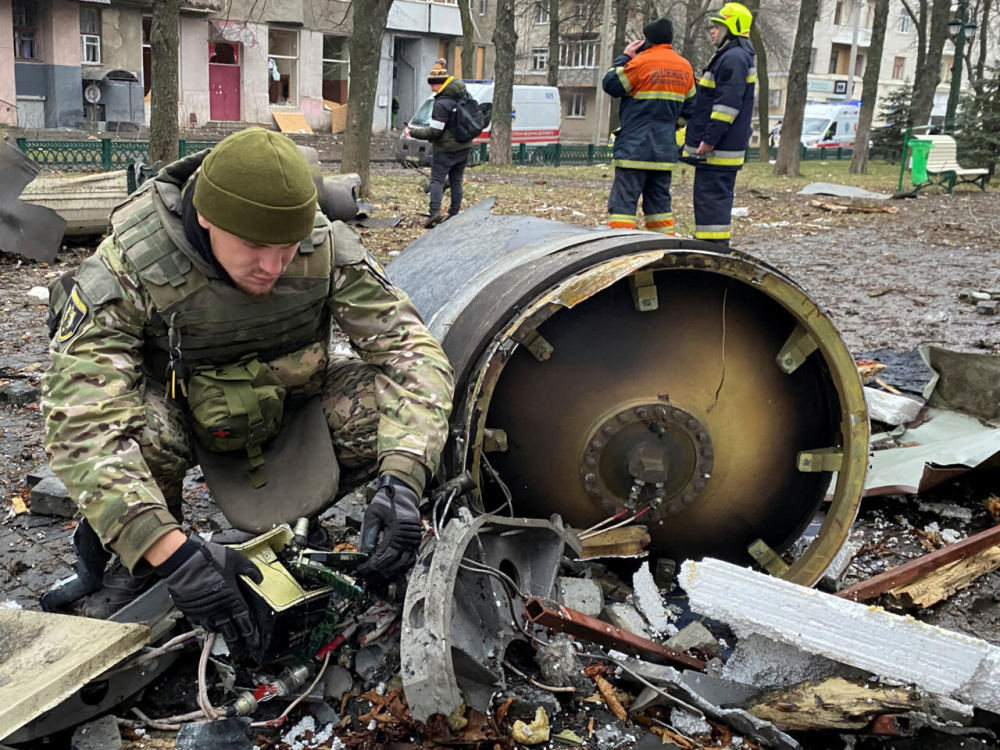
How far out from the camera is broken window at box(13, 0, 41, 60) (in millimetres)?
23047

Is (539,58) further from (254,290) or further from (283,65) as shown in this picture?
(254,290)

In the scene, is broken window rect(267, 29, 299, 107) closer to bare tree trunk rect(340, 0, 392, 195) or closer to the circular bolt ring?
bare tree trunk rect(340, 0, 392, 195)

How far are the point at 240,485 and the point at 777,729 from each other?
1625mm

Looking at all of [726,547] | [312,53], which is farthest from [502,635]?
[312,53]

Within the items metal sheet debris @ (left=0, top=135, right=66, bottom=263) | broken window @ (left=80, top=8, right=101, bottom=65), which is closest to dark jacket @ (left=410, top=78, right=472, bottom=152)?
metal sheet debris @ (left=0, top=135, right=66, bottom=263)

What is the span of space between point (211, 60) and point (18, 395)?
25446mm

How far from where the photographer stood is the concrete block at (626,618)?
2.54 metres

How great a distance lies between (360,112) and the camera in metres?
11.4

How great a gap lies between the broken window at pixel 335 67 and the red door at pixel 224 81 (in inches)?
150

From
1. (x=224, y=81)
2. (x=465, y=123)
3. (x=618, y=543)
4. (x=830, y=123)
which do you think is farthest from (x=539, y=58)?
(x=618, y=543)

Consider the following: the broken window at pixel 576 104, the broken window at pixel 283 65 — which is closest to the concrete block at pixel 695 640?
the broken window at pixel 283 65

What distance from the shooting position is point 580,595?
99.1 inches

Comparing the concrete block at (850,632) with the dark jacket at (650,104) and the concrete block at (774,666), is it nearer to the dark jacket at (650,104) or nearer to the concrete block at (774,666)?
the concrete block at (774,666)

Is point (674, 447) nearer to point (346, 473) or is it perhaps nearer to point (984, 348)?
point (346, 473)
